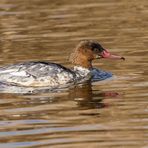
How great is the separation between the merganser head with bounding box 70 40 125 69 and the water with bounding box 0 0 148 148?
35 centimetres

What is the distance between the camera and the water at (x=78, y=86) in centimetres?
1123

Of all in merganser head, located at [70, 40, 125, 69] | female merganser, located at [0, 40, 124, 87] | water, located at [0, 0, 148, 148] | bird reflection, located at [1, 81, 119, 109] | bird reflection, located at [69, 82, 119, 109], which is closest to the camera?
water, located at [0, 0, 148, 148]

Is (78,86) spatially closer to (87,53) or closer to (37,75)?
(37,75)

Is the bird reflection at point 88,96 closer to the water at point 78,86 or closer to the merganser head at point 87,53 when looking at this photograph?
the water at point 78,86

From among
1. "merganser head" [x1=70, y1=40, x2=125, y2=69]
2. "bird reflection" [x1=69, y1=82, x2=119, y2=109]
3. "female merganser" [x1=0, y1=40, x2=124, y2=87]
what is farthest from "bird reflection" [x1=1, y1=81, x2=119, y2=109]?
"merganser head" [x1=70, y1=40, x2=125, y2=69]

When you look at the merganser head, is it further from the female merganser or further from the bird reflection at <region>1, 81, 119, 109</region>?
the bird reflection at <region>1, 81, 119, 109</region>

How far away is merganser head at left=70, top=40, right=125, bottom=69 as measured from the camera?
654 inches

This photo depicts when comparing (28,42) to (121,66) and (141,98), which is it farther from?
(141,98)

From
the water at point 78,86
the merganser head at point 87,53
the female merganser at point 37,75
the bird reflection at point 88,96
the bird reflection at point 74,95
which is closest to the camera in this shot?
the water at point 78,86

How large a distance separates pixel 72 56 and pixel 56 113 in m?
4.12

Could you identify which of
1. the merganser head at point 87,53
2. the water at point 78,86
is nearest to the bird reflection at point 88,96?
the water at point 78,86

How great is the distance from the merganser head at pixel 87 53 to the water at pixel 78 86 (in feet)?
1.15

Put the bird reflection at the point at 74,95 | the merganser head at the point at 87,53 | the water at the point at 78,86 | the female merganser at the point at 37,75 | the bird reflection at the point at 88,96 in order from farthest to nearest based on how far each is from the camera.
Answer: the merganser head at the point at 87,53 → the female merganser at the point at 37,75 → the bird reflection at the point at 74,95 → the bird reflection at the point at 88,96 → the water at the point at 78,86

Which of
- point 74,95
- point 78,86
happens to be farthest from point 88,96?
point 78,86
